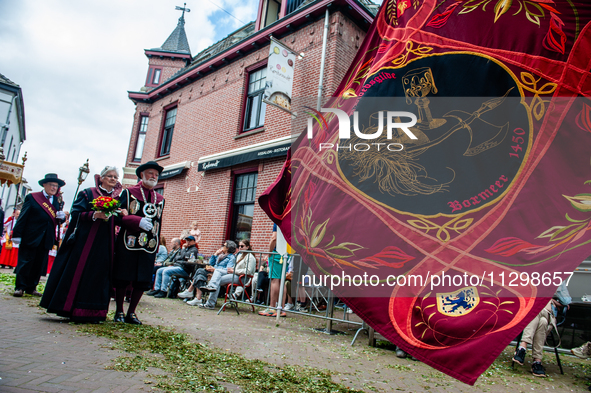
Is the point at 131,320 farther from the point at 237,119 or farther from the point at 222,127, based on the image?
the point at 222,127

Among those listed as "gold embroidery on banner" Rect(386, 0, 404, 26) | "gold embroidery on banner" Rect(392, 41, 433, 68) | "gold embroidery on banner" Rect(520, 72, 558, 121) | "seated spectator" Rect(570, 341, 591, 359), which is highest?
"gold embroidery on banner" Rect(386, 0, 404, 26)

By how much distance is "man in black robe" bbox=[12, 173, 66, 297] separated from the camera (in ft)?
22.5

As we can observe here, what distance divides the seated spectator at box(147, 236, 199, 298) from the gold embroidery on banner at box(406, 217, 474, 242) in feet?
28.3

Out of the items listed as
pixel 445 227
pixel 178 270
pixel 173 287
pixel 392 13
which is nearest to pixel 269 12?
pixel 178 270

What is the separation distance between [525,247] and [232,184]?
460 inches

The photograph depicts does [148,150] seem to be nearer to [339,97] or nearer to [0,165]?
[0,165]

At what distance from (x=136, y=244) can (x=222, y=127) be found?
30.4 feet

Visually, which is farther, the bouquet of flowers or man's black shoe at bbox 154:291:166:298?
man's black shoe at bbox 154:291:166:298

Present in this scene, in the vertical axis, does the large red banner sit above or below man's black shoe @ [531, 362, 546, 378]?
above

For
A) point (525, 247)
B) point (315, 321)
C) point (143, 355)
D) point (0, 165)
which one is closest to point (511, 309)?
point (525, 247)

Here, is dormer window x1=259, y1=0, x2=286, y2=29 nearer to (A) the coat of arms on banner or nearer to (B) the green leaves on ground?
(B) the green leaves on ground

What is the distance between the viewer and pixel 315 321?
7836 mm

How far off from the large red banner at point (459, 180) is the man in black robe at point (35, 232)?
254 inches

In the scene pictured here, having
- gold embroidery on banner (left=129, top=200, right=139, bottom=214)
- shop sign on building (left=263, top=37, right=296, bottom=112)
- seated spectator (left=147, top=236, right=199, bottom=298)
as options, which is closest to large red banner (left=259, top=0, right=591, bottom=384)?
gold embroidery on banner (left=129, top=200, right=139, bottom=214)
